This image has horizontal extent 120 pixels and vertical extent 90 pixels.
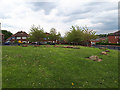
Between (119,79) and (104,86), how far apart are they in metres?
2.35

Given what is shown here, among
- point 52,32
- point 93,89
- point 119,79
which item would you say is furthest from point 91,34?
point 93,89

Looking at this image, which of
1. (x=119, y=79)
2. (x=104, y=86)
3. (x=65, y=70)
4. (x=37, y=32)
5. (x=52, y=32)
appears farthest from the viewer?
(x=52, y=32)

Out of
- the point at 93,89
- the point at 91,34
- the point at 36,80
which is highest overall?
the point at 91,34

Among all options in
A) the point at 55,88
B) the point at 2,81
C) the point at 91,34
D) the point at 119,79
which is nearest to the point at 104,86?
the point at 119,79

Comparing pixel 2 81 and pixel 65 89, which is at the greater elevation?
pixel 2 81

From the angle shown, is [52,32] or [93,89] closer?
[93,89]

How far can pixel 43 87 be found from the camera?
665cm

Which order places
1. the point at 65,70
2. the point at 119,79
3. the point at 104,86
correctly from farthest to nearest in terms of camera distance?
the point at 65,70 → the point at 119,79 → the point at 104,86

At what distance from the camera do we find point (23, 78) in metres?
7.43

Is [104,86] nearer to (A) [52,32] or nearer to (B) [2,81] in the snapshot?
(B) [2,81]

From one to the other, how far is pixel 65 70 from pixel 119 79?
5.13 m

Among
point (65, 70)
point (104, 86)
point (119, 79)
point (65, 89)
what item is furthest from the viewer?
point (65, 70)

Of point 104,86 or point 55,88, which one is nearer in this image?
point 55,88

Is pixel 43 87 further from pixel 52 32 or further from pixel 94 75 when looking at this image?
pixel 52 32
